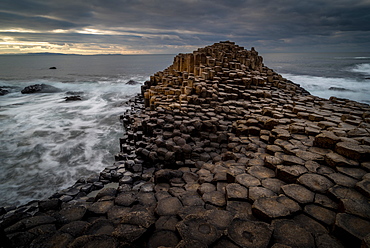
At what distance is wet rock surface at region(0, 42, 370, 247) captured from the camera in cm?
250

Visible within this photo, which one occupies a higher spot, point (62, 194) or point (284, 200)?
point (284, 200)

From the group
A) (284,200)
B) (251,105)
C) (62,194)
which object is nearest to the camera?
(284,200)

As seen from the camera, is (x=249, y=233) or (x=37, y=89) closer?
(x=249, y=233)

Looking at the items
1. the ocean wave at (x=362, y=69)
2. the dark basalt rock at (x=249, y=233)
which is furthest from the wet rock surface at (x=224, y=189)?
the ocean wave at (x=362, y=69)

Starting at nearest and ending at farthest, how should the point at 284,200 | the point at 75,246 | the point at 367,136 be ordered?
the point at 75,246
the point at 284,200
the point at 367,136

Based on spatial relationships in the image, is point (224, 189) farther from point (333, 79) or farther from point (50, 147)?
point (333, 79)

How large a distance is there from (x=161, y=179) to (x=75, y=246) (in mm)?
2772

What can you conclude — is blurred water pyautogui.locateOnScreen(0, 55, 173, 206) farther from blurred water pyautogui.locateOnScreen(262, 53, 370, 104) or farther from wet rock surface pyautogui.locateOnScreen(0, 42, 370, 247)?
blurred water pyautogui.locateOnScreen(262, 53, 370, 104)

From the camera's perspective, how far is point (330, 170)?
3.64 meters

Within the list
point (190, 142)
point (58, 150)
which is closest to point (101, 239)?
point (190, 142)

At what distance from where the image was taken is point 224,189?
12.8 feet

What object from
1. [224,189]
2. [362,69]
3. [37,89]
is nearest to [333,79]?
[362,69]

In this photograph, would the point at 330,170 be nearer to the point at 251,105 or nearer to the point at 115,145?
the point at 251,105

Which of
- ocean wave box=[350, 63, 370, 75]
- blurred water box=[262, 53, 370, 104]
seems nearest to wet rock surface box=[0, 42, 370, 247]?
blurred water box=[262, 53, 370, 104]
